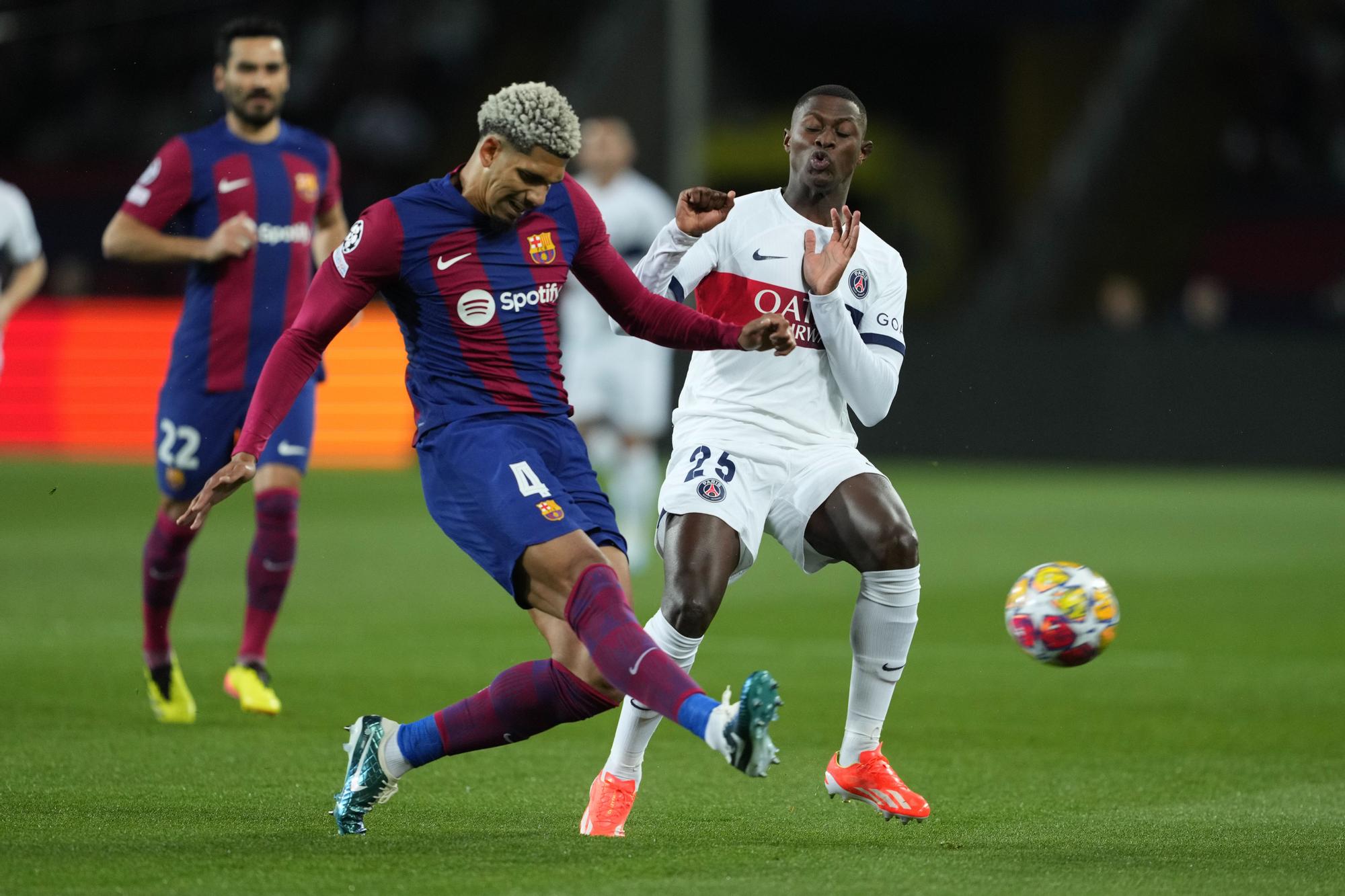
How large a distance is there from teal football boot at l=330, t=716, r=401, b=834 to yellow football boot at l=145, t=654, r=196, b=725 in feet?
6.59

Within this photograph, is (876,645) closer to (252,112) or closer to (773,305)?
(773,305)

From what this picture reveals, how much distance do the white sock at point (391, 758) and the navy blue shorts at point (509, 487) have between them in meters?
0.51

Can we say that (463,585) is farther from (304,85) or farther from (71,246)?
(304,85)

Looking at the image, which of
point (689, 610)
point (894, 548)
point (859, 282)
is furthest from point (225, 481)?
point (859, 282)

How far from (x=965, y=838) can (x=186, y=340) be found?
11.8 feet

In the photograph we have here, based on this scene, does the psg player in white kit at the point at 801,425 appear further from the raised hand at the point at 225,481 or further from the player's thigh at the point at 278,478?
the player's thigh at the point at 278,478

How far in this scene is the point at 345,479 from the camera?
18.0m

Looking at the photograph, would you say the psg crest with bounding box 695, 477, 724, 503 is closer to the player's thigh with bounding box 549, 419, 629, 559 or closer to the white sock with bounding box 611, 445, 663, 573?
the player's thigh with bounding box 549, 419, 629, 559

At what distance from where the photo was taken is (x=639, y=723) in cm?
524

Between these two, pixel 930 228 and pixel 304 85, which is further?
pixel 930 228

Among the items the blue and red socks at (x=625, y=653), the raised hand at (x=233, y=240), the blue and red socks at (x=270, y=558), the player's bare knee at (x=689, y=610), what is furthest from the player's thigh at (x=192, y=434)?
the blue and red socks at (x=625, y=653)

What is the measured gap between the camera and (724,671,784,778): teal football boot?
415 centimetres

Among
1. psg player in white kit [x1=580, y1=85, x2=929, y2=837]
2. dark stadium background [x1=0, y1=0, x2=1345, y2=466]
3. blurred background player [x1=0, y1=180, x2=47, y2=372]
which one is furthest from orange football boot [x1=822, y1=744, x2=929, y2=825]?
dark stadium background [x1=0, y1=0, x2=1345, y2=466]

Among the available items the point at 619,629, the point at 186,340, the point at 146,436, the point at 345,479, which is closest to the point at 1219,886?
the point at 619,629
